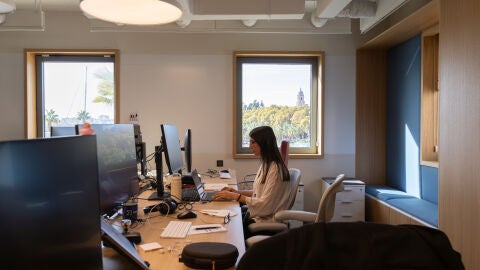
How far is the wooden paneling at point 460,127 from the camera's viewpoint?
2262 millimetres

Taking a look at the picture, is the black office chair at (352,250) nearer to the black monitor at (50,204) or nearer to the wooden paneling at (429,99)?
the black monitor at (50,204)

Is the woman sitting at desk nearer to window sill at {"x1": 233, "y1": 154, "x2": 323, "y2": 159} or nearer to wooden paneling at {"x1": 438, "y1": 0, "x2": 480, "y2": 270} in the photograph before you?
wooden paneling at {"x1": 438, "y1": 0, "x2": 480, "y2": 270}

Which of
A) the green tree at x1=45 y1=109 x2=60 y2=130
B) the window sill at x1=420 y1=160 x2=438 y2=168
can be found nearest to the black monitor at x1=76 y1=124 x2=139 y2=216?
the window sill at x1=420 y1=160 x2=438 y2=168

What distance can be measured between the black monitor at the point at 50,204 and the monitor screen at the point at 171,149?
1.49 m

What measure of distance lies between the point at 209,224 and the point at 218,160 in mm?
2893

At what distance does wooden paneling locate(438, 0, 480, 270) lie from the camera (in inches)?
89.0

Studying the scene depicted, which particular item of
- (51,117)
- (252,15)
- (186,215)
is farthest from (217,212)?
(51,117)

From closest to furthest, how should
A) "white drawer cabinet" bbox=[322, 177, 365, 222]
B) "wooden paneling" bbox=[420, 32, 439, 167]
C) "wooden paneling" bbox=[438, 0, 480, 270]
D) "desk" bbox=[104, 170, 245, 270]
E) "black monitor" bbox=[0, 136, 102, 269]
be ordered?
"black monitor" bbox=[0, 136, 102, 269]
"desk" bbox=[104, 170, 245, 270]
"wooden paneling" bbox=[438, 0, 480, 270]
"wooden paneling" bbox=[420, 32, 439, 167]
"white drawer cabinet" bbox=[322, 177, 365, 222]

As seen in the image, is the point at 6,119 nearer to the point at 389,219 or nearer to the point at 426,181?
the point at 389,219

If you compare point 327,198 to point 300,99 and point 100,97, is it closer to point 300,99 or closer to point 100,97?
point 300,99

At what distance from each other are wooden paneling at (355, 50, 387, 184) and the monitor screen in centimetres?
292

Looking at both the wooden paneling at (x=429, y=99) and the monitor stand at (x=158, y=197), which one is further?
the wooden paneling at (x=429, y=99)

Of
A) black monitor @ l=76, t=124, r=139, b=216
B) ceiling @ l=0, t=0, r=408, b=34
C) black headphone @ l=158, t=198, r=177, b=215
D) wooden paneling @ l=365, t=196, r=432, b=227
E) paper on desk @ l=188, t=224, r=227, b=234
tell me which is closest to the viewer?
black monitor @ l=76, t=124, r=139, b=216

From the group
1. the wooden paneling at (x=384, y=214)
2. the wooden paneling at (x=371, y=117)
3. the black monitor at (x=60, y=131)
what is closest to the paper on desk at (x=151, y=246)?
the black monitor at (x=60, y=131)
